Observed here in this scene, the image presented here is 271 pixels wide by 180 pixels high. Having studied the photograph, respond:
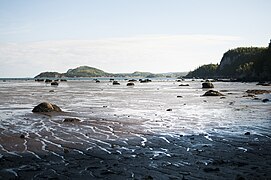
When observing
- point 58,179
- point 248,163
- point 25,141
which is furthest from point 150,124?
point 58,179

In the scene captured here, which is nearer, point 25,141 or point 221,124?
point 25,141

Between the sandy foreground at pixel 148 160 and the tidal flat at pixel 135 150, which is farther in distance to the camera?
the tidal flat at pixel 135 150

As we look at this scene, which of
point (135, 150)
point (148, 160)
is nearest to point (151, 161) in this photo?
point (148, 160)

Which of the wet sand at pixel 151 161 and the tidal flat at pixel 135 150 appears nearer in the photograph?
the wet sand at pixel 151 161

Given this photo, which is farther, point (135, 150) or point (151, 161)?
point (135, 150)

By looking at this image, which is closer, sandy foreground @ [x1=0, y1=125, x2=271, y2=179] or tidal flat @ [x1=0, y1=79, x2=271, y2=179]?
Result: sandy foreground @ [x1=0, y1=125, x2=271, y2=179]

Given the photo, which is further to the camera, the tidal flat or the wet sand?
the tidal flat

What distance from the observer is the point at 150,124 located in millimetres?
21641

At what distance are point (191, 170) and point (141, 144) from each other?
4794 mm

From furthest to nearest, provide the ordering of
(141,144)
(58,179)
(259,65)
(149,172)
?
(259,65) < (141,144) < (149,172) < (58,179)

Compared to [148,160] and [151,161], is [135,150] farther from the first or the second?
[151,161]

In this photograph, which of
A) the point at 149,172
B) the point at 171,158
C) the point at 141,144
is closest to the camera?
the point at 149,172

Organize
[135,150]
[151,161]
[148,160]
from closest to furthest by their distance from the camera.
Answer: [151,161] < [148,160] < [135,150]

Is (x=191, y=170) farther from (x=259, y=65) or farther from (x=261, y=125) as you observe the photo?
(x=259, y=65)
